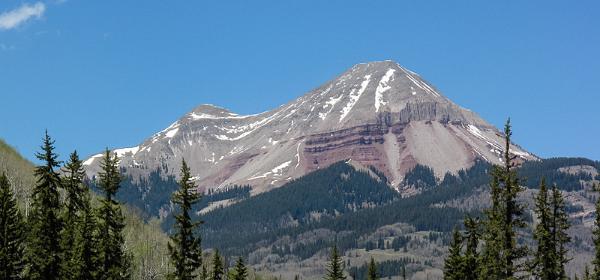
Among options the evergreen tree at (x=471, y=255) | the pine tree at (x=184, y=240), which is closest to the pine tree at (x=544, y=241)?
the evergreen tree at (x=471, y=255)

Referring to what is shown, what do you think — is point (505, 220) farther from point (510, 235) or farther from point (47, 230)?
point (47, 230)

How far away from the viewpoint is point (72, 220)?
56.5 metres

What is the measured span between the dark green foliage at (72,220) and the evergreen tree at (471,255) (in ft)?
82.6

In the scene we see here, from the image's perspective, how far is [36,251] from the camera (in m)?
53.1

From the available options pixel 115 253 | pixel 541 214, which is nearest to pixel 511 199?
pixel 541 214

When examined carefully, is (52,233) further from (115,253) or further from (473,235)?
(473,235)

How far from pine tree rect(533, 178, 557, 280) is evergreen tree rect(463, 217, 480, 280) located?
4.02m

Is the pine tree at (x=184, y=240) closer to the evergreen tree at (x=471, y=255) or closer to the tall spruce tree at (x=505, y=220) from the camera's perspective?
the tall spruce tree at (x=505, y=220)

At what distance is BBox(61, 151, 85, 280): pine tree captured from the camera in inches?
2119

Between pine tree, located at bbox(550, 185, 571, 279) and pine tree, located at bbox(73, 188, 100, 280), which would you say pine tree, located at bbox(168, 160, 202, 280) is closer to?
pine tree, located at bbox(73, 188, 100, 280)

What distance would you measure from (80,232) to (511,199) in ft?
80.9

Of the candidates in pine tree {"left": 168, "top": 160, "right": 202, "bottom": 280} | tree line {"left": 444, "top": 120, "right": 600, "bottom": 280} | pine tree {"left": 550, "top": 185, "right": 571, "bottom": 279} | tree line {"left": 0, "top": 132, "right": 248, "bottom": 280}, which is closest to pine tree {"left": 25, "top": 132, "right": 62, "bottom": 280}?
tree line {"left": 0, "top": 132, "right": 248, "bottom": 280}

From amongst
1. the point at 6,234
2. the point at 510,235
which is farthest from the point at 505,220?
the point at 6,234

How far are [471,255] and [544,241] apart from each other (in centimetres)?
605
